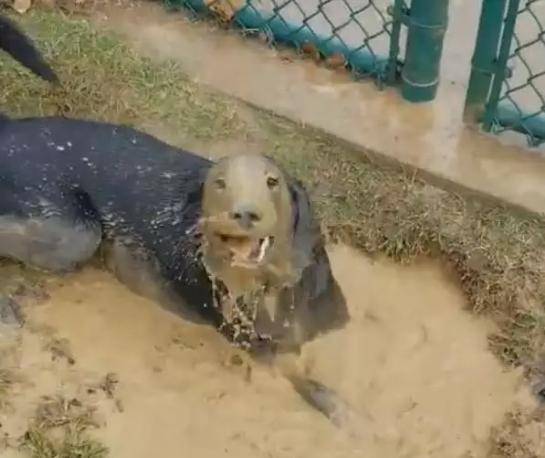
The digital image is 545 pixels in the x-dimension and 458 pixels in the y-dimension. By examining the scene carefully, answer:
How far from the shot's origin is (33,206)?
12.4 ft

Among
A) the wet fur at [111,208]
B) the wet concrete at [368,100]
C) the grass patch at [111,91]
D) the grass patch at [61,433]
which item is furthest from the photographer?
the grass patch at [111,91]

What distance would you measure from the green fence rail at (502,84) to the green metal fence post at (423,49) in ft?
0.59

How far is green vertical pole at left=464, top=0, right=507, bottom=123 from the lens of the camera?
4.26 m

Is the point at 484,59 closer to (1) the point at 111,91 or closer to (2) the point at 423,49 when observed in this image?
(2) the point at 423,49

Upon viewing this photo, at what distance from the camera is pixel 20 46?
394 centimetres

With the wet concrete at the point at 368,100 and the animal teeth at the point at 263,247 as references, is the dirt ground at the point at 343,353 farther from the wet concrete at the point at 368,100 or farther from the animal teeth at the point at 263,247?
the animal teeth at the point at 263,247

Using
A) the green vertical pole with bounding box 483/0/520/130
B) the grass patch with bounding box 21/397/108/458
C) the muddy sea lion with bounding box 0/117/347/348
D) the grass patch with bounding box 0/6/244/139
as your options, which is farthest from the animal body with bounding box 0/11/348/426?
the green vertical pole with bounding box 483/0/520/130

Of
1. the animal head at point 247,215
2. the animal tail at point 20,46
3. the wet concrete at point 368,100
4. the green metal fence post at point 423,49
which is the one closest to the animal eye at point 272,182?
the animal head at point 247,215

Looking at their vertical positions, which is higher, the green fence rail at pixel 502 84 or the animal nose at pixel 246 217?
the animal nose at pixel 246 217

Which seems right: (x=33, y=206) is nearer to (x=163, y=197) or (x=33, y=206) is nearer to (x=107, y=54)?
(x=163, y=197)

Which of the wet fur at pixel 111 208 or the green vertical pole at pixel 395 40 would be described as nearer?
the wet fur at pixel 111 208

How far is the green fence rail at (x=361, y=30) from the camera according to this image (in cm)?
454

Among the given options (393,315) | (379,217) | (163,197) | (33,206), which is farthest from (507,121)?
(33,206)

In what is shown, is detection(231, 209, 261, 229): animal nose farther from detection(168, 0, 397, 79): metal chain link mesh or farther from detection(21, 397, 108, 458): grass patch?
detection(168, 0, 397, 79): metal chain link mesh
